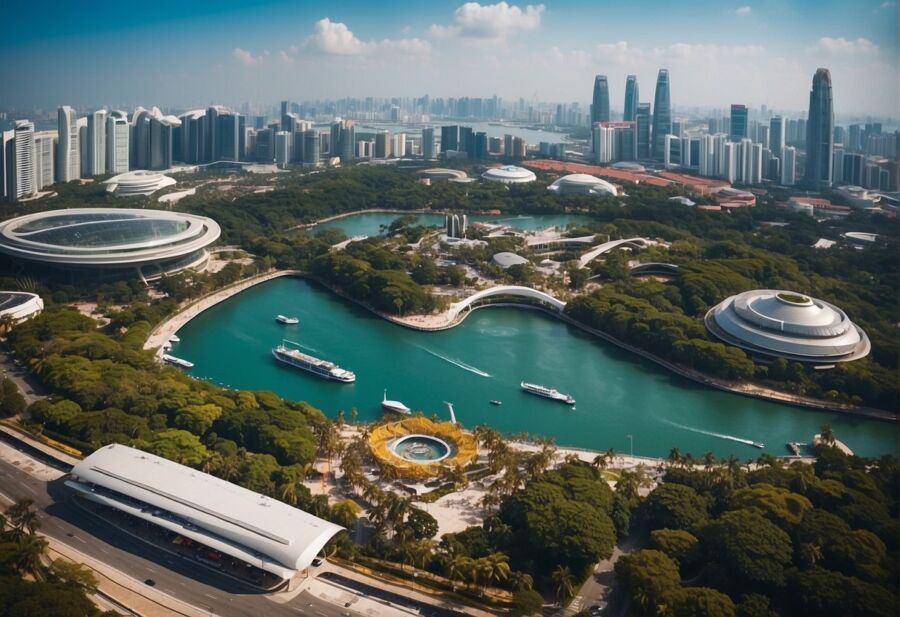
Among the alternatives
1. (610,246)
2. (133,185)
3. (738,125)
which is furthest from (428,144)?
(610,246)

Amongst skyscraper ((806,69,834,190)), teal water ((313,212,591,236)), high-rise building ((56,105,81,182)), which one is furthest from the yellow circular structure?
high-rise building ((56,105,81,182))

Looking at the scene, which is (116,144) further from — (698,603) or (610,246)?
(698,603)

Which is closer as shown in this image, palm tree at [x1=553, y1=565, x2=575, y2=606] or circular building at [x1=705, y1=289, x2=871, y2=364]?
palm tree at [x1=553, y1=565, x2=575, y2=606]

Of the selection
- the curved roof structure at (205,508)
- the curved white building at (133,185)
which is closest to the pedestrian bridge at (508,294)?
the curved roof structure at (205,508)

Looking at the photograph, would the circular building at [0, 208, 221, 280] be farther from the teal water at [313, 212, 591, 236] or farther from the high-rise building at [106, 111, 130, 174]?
the high-rise building at [106, 111, 130, 174]

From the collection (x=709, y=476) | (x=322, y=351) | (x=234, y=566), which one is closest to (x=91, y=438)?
(x=234, y=566)

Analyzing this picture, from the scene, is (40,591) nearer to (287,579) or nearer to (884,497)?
(287,579)

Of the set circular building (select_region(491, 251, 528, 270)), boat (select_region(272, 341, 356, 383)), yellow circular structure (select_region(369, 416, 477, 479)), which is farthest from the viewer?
circular building (select_region(491, 251, 528, 270))
